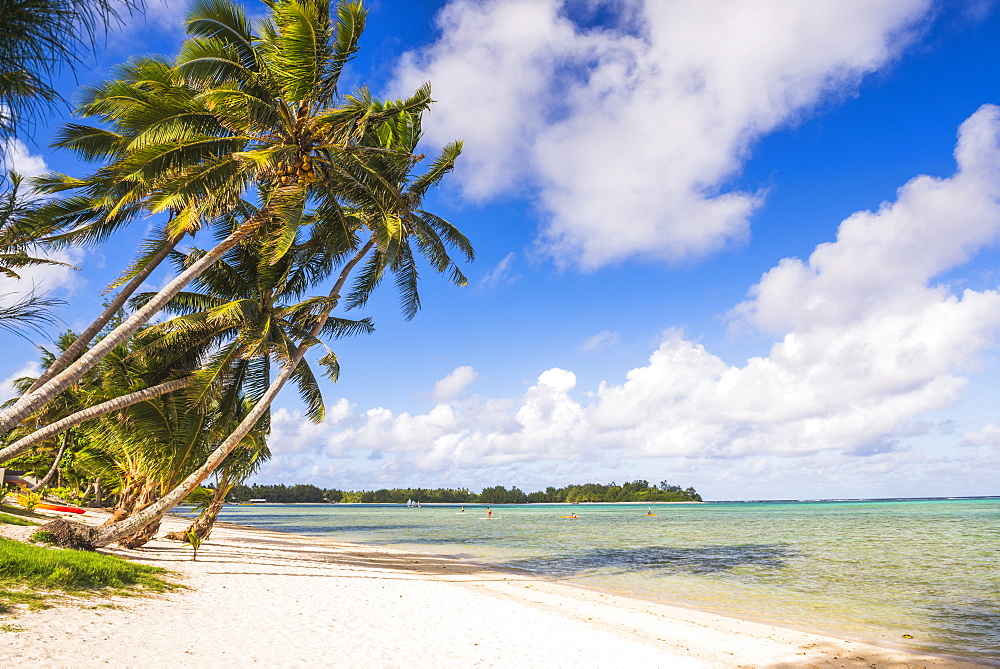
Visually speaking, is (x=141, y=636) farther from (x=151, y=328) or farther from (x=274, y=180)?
(x=151, y=328)

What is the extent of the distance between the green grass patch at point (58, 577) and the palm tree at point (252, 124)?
3.47m

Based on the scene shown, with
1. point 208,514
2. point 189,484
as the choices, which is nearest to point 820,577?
point 189,484

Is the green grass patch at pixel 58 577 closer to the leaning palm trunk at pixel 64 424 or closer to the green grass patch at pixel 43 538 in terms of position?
the leaning palm trunk at pixel 64 424

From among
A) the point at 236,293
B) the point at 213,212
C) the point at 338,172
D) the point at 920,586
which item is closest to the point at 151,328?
the point at 236,293

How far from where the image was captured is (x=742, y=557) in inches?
907

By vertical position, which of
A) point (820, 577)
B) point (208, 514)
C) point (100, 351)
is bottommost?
point (820, 577)

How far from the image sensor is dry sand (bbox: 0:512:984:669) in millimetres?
5793

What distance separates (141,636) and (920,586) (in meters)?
18.8

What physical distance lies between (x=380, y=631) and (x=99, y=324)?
8.86 meters

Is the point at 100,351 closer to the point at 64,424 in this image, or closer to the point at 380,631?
the point at 64,424

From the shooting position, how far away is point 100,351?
30.6ft

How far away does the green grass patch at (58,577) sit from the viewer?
6816 mm

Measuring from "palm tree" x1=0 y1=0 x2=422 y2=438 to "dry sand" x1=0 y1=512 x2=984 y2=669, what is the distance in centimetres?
502

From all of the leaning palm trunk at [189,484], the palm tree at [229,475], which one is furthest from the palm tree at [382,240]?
the palm tree at [229,475]
